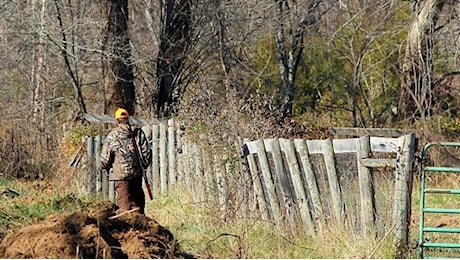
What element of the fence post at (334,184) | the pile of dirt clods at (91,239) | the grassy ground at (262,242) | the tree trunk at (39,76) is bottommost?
the grassy ground at (262,242)

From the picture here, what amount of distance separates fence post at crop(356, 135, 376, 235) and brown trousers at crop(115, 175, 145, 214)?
3.66 metres

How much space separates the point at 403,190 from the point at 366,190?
1.48 feet

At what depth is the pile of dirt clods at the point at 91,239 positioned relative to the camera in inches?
333

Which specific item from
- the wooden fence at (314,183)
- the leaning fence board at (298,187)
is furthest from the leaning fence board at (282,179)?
the leaning fence board at (298,187)

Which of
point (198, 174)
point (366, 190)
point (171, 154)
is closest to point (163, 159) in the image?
point (171, 154)

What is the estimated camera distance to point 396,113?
27250mm

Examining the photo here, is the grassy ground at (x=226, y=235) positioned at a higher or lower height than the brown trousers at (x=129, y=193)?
lower

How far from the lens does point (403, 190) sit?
9.89 meters

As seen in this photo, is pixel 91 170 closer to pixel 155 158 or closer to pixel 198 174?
pixel 155 158

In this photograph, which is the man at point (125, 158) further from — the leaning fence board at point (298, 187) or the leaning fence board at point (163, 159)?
the leaning fence board at point (163, 159)

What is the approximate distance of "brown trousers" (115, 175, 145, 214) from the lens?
12922 mm

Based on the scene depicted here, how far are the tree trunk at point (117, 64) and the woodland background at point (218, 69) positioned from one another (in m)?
0.03

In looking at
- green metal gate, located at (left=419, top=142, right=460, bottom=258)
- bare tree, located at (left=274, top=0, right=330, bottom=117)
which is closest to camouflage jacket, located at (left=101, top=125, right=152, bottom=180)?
green metal gate, located at (left=419, top=142, right=460, bottom=258)

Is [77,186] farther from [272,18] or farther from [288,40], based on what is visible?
[288,40]
